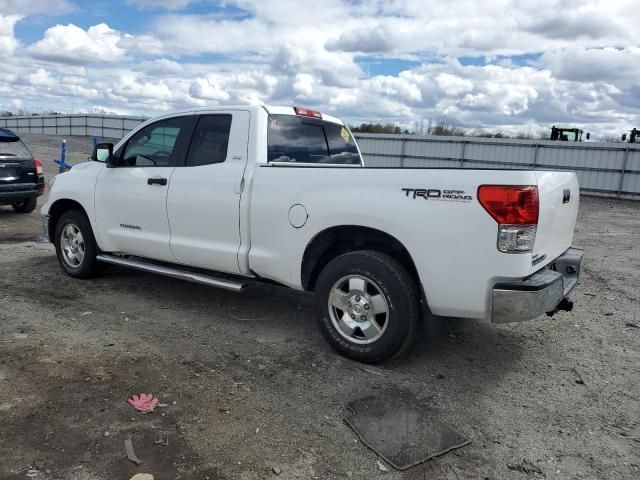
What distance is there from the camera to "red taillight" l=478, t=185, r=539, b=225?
3.31 meters

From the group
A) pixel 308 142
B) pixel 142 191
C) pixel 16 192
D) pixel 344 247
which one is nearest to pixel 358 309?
pixel 344 247

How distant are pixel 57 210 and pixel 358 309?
14.0 ft

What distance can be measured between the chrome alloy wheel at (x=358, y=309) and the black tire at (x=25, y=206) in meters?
Result: 9.16

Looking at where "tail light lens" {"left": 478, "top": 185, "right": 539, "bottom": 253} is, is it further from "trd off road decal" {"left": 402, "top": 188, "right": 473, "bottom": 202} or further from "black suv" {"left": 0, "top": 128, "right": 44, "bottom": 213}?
"black suv" {"left": 0, "top": 128, "right": 44, "bottom": 213}

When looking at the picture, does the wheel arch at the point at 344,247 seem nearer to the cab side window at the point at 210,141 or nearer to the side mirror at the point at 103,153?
the cab side window at the point at 210,141

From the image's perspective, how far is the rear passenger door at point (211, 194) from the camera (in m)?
4.68

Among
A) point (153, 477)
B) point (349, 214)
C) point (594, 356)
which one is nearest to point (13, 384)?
point (153, 477)

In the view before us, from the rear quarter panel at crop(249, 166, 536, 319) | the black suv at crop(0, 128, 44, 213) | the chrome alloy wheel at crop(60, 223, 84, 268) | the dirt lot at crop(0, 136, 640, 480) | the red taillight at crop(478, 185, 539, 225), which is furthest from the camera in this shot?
the black suv at crop(0, 128, 44, 213)

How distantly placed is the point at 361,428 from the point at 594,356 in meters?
2.41

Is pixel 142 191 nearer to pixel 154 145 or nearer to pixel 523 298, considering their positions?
pixel 154 145

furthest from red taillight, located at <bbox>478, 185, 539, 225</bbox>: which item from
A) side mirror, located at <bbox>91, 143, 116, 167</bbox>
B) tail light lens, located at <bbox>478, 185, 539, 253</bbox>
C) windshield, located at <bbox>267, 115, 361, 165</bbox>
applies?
side mirror, located at <bbox>91, 143, 116, 167</bbox>

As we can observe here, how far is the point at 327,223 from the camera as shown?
4.08 meters

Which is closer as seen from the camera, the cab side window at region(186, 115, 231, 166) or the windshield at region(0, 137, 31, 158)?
the cab side window at region(186, 115, 231, 166)

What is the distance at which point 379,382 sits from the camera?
3.83 meters
